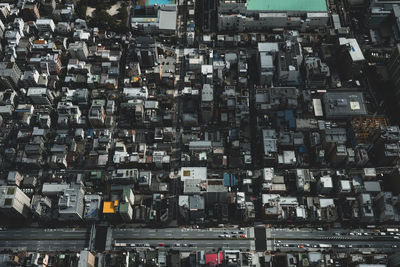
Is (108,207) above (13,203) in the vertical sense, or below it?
below

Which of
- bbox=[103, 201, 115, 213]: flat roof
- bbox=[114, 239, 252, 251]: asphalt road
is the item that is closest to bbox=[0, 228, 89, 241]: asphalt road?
bbox=[103, 201, 115, 213]: flat roof

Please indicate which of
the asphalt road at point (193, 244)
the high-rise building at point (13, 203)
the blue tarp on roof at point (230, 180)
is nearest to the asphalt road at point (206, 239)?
the asphalt road at point (193, 244)

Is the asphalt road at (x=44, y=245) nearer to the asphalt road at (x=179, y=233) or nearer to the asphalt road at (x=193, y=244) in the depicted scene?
the asphalt road at (x=179, y=233)

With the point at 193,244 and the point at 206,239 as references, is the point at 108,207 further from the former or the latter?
the point at 206,239

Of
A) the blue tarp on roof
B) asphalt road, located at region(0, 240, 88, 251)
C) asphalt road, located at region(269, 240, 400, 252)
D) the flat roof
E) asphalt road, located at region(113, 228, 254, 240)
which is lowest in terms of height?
asphalt road, located at region(269, 240, 400, 252)

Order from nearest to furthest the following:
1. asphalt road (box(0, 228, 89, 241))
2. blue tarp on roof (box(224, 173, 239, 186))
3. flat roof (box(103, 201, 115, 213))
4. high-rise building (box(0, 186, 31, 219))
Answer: high-rise building (box(0, 186, 31, 219))
flat roof (box(103, 201, 115, 213))
asphalt road (box(0, 228, 89, 241))
blue tarp on roof (box(224, 173, 239, 186))

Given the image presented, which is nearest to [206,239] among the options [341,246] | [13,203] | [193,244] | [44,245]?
[193,244]

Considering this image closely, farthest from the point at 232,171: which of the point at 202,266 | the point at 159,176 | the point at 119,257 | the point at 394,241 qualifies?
the point at 394,241

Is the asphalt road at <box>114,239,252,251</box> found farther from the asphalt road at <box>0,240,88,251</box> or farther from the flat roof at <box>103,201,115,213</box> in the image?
the asphalt road at <box>0,240,88,251</box>

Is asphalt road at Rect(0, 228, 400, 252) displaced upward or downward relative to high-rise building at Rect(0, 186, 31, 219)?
downward
